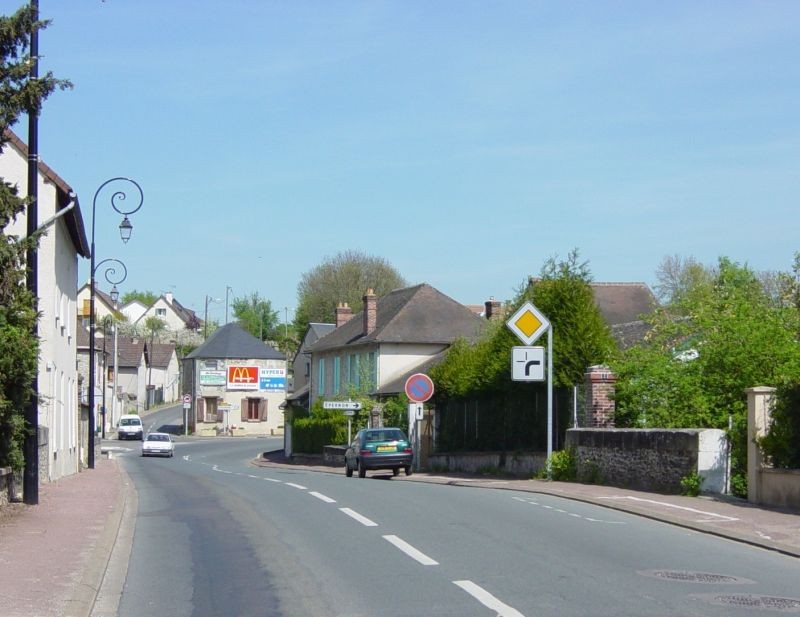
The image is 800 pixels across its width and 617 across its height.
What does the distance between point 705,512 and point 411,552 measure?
19.7 ft

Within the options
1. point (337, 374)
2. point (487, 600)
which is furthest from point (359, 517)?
point (337, 374)

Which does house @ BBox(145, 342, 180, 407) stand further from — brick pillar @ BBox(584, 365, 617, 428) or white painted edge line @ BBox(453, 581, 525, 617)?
white painted edge line @ BBox(453, 581, 525, 617)

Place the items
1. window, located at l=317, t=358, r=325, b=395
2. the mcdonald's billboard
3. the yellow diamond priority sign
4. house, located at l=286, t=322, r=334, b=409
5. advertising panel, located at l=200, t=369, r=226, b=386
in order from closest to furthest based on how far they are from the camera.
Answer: the yellow diamond priority sign
window, located at l=317, t=358, r=325, b=395
house, located at l=286, t=322, r=334, b=409
advertising panel, located at l=200, t=369, r=226, b=386
the mcdonald's billboard

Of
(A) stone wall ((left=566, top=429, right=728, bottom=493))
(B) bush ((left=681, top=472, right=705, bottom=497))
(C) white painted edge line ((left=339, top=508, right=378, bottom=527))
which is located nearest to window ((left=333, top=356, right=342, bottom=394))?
(A) stone wall ((left=566, top=429, right=728, bottom=493))

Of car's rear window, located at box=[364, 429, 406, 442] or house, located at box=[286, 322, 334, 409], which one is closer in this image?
car's rear window, located at box=[364, 429, 406, 442]

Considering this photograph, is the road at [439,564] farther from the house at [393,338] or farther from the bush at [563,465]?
the house at [393,338]

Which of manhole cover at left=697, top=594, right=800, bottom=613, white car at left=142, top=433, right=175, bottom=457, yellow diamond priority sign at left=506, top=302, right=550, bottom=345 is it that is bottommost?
white car at left=142, top=433, right=175, bottom=457

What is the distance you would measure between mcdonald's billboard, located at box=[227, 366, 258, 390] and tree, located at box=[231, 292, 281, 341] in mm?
45895

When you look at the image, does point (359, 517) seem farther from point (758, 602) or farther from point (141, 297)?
point (141, 297)

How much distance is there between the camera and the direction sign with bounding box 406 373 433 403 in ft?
107

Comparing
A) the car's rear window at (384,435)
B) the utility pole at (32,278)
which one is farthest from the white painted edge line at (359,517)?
the car's rear window at (384,435)

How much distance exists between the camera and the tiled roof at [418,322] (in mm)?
60438

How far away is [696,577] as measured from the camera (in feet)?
34.3

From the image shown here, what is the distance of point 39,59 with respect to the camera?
16547 mm
